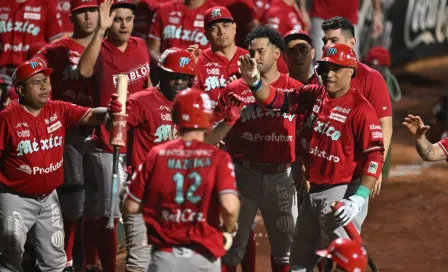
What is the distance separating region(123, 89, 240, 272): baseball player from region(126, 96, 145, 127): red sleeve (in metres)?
1.61

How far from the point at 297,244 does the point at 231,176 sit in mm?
1803

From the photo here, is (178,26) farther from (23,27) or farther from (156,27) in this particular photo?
(23,27)

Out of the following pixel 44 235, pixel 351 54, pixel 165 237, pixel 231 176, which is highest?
pixel 351 54

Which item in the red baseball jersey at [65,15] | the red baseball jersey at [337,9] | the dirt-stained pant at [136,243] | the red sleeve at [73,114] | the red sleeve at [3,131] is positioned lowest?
the dirt-stained pant at [136,243]

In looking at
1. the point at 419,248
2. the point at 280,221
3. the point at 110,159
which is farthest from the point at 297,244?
the point at 419,248

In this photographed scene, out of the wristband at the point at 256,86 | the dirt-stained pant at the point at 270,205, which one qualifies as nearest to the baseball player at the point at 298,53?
the dirt-stained pant at the point at 270,205

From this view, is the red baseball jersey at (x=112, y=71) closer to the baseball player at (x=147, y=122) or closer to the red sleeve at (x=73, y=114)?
the red sleeve at (x=73, y=114)

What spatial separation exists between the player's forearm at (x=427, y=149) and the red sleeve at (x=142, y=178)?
263cm

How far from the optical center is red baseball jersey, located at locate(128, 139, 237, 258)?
19.9 ft

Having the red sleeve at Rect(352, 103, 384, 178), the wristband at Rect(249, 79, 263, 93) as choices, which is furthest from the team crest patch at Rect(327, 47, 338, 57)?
the wristband at Rect(249, 79, 263, 93)

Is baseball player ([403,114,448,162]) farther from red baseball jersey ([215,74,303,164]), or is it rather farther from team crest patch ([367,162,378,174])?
red baseball jersey ([215,74,303,164])

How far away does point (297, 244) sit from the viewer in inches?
302

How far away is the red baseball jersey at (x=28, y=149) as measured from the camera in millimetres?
7848

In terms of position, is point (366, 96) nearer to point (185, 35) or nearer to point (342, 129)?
point (342, 129)
